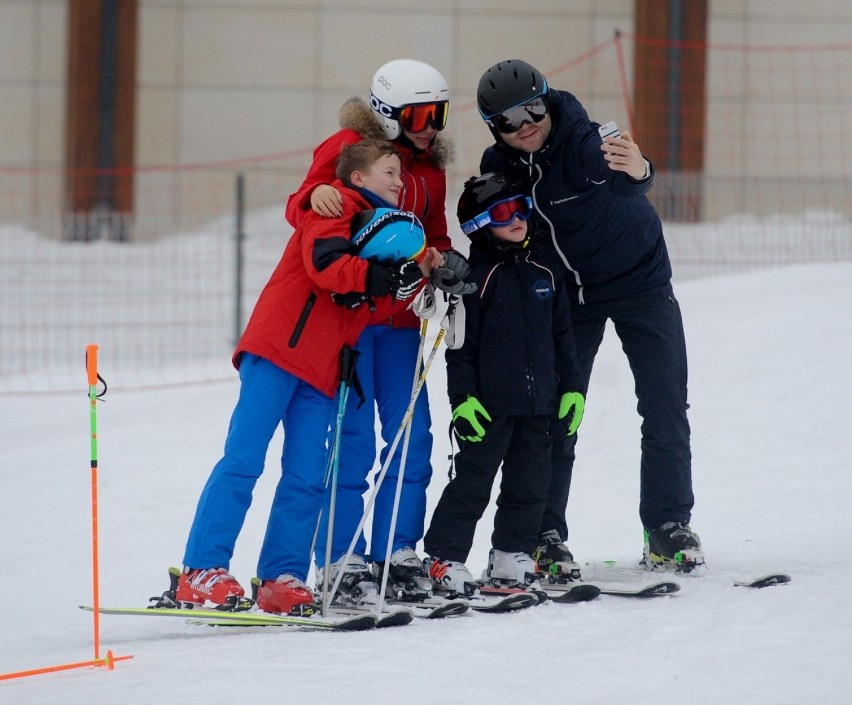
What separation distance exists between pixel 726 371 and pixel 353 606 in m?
4.20

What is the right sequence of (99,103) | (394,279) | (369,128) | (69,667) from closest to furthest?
(69,667) → (394,279) → (369,128) → (99,103)

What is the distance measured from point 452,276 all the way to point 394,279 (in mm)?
213

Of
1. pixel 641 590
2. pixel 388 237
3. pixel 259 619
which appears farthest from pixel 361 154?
pixel 641 590

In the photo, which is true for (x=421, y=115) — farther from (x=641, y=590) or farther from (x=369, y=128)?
(x=641, y=590)

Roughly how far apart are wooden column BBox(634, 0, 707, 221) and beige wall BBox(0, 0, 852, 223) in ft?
1.17

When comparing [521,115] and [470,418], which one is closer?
[470,418]

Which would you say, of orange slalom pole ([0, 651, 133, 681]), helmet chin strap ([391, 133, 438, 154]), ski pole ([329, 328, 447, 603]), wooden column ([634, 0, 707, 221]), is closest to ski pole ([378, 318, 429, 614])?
ski pole ([329, 328, 447, 603])

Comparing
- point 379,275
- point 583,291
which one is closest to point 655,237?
point 583,291

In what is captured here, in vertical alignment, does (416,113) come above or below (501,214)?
above

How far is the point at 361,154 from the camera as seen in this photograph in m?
4.10

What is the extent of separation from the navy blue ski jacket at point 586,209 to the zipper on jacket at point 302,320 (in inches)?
35.0

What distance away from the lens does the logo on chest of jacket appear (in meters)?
4.18

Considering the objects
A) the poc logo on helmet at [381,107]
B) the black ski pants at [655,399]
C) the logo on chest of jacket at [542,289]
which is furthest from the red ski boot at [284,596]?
the poc logo on helmet at [381,107]

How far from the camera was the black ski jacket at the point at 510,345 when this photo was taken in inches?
162
